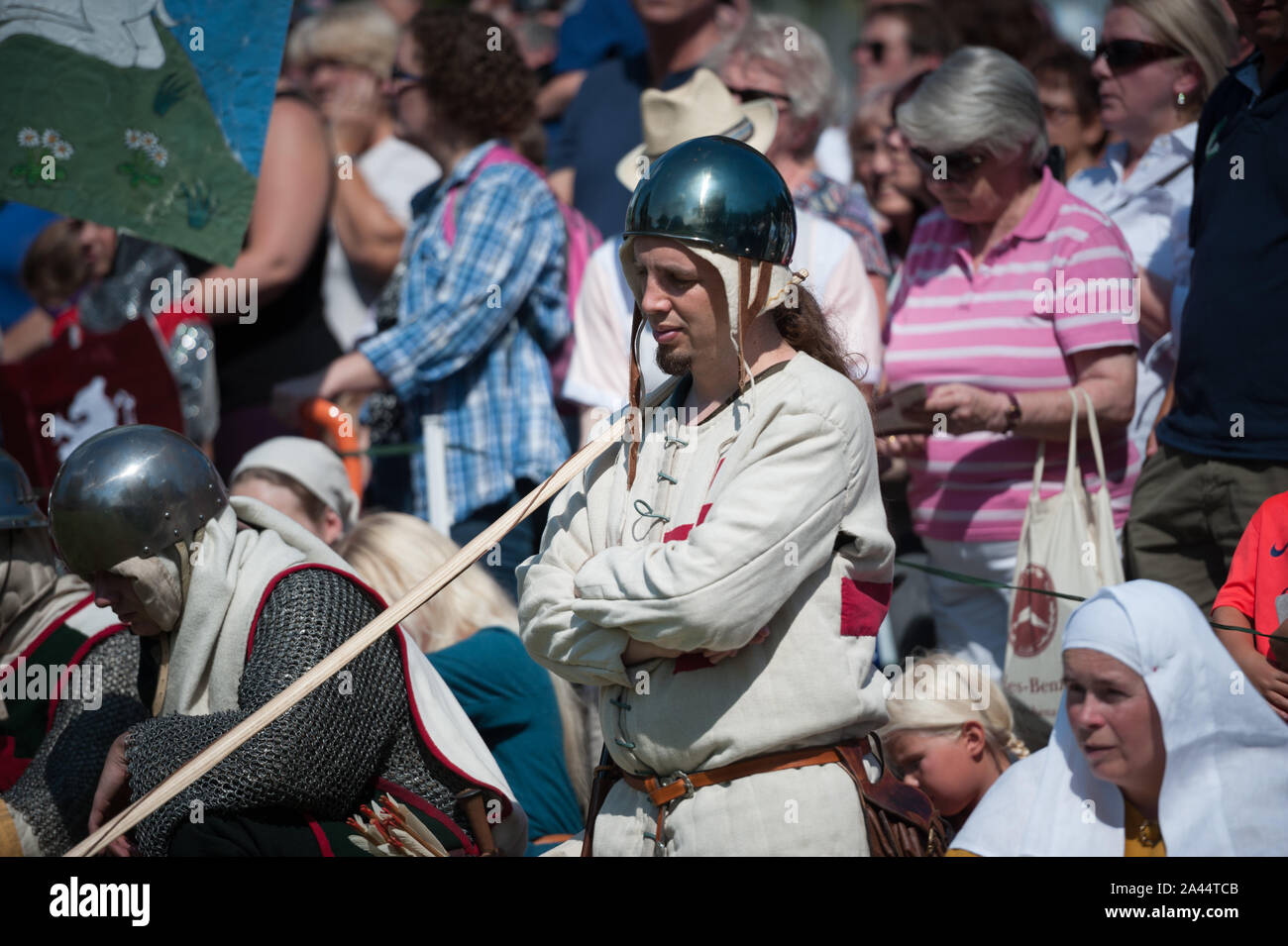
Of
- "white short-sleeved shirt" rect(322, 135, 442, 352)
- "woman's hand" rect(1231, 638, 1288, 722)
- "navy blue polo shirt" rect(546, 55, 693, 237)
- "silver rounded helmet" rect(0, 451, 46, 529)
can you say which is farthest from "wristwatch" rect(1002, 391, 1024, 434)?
"silver rounded helmet" rect(0, 451, 46, 529)

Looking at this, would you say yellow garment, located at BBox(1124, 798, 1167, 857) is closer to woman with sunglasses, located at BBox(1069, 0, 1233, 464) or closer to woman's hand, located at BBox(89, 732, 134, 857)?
woman with sunglasses, located at BBox(1069, 0, 1233, 464)

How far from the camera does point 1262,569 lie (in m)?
4.13

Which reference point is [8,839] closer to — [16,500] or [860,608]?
[16,500]

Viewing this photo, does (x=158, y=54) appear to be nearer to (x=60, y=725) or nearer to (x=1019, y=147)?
(x=60, y=725)

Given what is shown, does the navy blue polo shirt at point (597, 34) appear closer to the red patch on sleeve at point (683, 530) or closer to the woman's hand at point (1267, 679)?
the woman's hand at point (1267, 679)

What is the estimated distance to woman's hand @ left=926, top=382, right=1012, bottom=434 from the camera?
486 cm

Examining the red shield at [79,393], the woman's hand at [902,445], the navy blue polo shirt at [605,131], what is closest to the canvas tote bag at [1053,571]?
the woman's hand at [902,445]

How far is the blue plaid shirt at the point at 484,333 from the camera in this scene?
5992 millimetres

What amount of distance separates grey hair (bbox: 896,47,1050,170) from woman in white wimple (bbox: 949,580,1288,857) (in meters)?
2.02

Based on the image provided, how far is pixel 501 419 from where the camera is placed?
606 cm

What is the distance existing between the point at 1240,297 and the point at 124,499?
9.53 ft

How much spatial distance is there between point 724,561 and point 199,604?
4.69 ft
